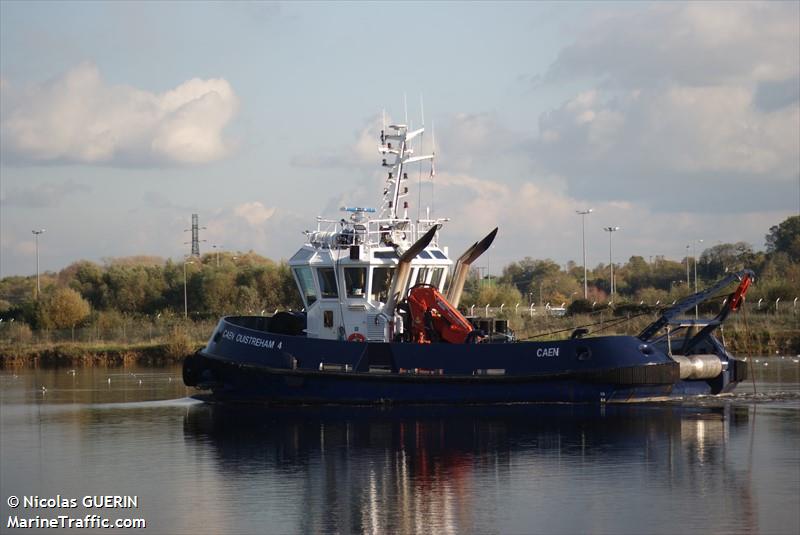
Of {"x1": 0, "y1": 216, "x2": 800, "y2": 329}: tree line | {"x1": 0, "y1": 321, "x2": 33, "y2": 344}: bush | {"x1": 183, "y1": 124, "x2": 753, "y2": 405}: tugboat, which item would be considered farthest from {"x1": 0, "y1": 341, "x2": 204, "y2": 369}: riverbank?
{"x1": 183, "y1": 124, "x2": 753, "y2": 405}: tugboat

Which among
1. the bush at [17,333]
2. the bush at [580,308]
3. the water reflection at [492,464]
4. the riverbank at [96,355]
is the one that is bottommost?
the water reflection at [492,464]

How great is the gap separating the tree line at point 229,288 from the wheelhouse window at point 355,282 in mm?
25794

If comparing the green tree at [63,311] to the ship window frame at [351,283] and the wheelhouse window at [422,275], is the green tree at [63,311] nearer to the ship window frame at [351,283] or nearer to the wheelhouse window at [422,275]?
the ship window frame at [351,283]

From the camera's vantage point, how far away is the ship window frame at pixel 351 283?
22.6m

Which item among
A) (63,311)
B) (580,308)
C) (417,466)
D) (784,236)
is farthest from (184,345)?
(784,236)

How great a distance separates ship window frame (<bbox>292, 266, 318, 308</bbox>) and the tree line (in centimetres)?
2522

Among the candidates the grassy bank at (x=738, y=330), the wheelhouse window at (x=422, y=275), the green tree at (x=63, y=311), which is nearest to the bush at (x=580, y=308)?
the grassy bank at (x=738, y=330)

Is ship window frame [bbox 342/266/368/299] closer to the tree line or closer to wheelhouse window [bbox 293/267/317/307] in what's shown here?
wheelhouse window [bbox 293/267/317/307]

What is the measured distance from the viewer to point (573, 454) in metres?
16.9

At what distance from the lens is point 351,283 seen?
894 inches

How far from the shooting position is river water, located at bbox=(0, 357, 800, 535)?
12.8 meters

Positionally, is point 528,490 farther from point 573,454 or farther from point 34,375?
point 34,375

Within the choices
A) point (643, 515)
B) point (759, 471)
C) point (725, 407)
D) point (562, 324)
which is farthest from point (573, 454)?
point (562, 324)

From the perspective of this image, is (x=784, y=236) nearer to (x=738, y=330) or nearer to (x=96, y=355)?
(x=738, y=330)
